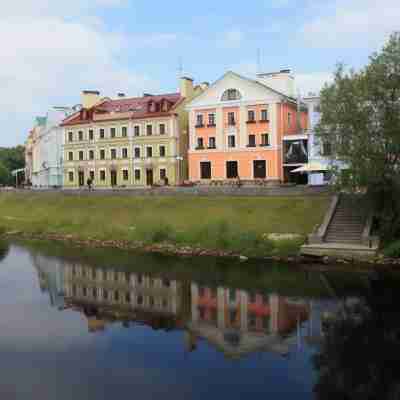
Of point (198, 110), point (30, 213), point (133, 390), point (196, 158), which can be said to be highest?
point (198, 110)

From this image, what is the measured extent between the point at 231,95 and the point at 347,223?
29724 millimetres

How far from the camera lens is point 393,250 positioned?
30531 millimetres

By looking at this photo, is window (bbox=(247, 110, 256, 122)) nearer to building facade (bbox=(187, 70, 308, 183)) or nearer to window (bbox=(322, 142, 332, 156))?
building facade (bbox=(187, 70, 308, 183))

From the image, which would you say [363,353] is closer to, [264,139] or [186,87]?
[264,139]

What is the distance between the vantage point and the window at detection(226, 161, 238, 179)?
202 ft

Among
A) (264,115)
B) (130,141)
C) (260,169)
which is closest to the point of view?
(264,115)

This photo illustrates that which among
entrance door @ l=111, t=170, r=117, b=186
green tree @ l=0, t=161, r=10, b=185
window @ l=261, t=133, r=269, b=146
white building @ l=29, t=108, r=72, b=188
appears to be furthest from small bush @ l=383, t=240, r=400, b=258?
green tree @ l=0, t=161, r=10, b=185

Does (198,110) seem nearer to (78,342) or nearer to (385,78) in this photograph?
(385,78)

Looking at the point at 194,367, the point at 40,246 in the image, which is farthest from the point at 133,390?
the point at 40,246

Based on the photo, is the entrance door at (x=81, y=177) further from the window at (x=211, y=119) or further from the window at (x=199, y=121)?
the window at (x=211, y=119)

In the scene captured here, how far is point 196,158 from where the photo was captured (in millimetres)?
63469

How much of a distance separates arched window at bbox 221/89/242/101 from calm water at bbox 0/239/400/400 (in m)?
32.6

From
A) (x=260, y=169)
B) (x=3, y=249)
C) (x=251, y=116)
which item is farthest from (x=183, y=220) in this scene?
(x=251, y=116)

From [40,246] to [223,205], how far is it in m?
16.0
